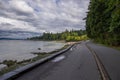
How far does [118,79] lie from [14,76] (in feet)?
13.9

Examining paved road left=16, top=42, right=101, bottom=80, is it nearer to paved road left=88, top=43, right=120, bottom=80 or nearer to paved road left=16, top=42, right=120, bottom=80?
paved road left=16, top=42, right=120, bottom=80

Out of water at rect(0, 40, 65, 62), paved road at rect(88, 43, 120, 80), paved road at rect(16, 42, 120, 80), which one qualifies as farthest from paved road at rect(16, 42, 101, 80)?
water at rect(0, 40, 65, 62)

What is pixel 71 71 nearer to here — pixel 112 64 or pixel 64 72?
pixel 64 72

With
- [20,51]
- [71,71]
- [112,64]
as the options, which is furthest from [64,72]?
[20,51]

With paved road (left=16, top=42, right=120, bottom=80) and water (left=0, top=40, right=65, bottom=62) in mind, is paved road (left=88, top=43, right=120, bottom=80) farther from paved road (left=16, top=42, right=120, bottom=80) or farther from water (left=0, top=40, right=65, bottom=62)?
water (left=0, top=40, right=65, bottom=62)

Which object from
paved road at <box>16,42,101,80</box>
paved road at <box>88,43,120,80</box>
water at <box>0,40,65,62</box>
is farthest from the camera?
water at <box>0,40,65,62</box>

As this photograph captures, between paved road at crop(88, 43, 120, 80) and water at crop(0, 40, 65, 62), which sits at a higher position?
paved road at crop(88, 43, 120, 80)

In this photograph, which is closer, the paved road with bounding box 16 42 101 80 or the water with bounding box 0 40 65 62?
the paved road with bounding box 16 42 101 80

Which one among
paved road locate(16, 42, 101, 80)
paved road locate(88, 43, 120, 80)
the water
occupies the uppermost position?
paved road locate(16, 42, 101, 80)

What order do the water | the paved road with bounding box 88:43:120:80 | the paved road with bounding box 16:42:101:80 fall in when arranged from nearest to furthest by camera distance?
the paved road with bounding box 16:42:101:80 → the paved road with bounding box 88:43:120:80 → the water

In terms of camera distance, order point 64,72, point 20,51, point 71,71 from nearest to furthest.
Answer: point 64,72 → point 71,71 → point 20,51

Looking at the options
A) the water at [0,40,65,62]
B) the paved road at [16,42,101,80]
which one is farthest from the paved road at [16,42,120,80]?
the water at [0,40,65,62]

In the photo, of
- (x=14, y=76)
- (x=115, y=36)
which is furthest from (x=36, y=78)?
(x=115, y=36)

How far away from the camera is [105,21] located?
50281mm
